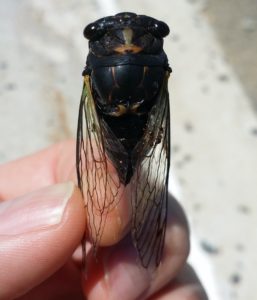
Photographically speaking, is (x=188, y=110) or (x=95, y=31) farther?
(x=188, y=110)

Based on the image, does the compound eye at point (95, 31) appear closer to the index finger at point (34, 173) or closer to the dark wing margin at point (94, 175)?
the dark wing margin at point (94, 175)

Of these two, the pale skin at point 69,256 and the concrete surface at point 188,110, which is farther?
the concrete surface at point 188,110

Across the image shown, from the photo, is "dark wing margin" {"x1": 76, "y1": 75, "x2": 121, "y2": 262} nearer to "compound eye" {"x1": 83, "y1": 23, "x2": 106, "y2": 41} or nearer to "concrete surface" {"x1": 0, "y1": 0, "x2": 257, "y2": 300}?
"compound eye" {"x1": 83, "y1": 23, "x2": 106, "y2": 41}

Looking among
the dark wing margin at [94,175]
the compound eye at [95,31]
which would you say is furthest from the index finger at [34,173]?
the compound eye at [95,31]

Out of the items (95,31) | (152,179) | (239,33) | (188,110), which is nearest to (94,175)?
(152,179)

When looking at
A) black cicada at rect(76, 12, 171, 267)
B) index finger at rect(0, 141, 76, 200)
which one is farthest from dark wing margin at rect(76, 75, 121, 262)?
index finger at rect(0, 141, 76, 200)

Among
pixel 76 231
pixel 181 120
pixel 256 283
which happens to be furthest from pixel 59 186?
pixel 181 120

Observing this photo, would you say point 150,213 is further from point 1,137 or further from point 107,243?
point 1,137

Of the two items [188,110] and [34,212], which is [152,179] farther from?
[188,110]
